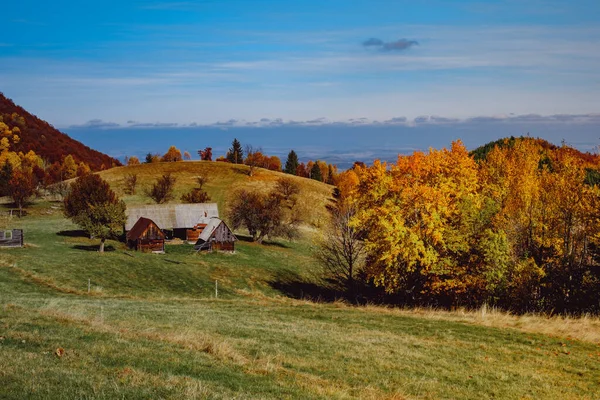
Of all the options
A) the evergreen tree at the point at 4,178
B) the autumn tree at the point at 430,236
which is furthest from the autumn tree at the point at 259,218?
the evergreen tree at the point at 4,178

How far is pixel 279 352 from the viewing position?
62.4 feet

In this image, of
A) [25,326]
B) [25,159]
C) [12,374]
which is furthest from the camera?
[25,159]

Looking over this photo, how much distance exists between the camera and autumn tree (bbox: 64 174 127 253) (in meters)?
63.3

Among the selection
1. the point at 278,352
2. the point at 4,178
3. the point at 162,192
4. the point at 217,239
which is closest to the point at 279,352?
the point at 278,352

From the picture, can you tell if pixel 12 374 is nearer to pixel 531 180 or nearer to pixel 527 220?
pixel 527 220

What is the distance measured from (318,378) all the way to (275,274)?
47329mm

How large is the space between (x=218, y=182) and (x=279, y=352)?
11902 centimetres

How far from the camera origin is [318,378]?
1585 centimetres

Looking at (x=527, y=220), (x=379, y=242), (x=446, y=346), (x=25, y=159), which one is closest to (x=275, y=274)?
(x=379, y=242)

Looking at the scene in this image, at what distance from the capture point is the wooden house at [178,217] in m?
80.0

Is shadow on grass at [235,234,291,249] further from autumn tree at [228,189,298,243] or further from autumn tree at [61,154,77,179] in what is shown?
autumn tree at [61,154,77,179]

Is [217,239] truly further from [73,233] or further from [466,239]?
[466,239]

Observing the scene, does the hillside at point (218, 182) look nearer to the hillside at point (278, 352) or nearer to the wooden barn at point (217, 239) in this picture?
the wooden barn at point (217, 239)

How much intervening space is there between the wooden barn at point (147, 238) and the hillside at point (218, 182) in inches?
1568
